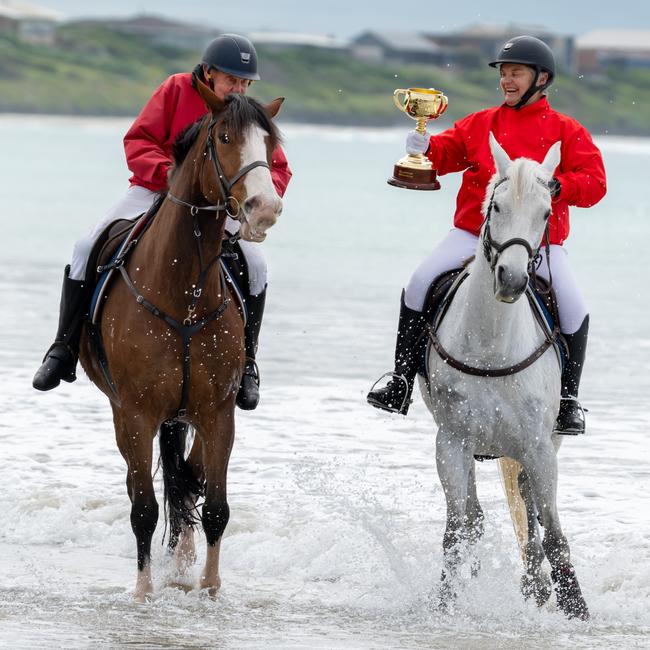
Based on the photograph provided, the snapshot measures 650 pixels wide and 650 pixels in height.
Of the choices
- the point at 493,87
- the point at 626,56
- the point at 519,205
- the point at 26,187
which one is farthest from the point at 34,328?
the point at 626,56

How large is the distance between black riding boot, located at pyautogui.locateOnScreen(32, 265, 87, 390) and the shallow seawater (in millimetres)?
1120

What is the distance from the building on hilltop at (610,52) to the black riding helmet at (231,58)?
5355 inches

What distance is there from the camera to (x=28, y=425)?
11672mm

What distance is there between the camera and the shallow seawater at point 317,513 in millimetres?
7055

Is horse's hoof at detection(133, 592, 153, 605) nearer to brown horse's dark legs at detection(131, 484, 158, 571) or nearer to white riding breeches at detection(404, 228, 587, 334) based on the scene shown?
brown horse's dark legs at detection(131, 484, 158, 571)

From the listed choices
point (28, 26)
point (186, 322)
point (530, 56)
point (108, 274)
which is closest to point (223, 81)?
point (108, 274)

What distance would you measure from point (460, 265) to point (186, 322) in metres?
1.55

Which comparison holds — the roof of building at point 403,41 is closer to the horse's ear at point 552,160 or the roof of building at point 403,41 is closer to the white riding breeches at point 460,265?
the white riding breeches at point 460,265

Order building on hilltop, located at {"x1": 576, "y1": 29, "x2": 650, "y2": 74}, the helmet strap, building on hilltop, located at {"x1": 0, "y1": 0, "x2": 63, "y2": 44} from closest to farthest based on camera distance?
the helmet strap → building on hilltop, located at {"x1": 0, "y1": 0, "x2": 63, "y2": 44} → building on hilltop, located at {"x1": 576, "y1": 29, "x2": 650, "y2": 74}

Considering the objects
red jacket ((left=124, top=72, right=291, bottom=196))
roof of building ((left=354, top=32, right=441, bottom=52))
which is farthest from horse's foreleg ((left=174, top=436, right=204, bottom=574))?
Answer: roof of building ((left=354, top=32, right=441, bottom=52))

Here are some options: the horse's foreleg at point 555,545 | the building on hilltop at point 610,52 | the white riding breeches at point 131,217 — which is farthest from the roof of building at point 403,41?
the horse's foreleg at point 555,545

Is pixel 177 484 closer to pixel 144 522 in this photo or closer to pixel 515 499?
pixel 144 522

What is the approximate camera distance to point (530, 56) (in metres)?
7.30

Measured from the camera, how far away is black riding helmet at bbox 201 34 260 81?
7.49 meters
